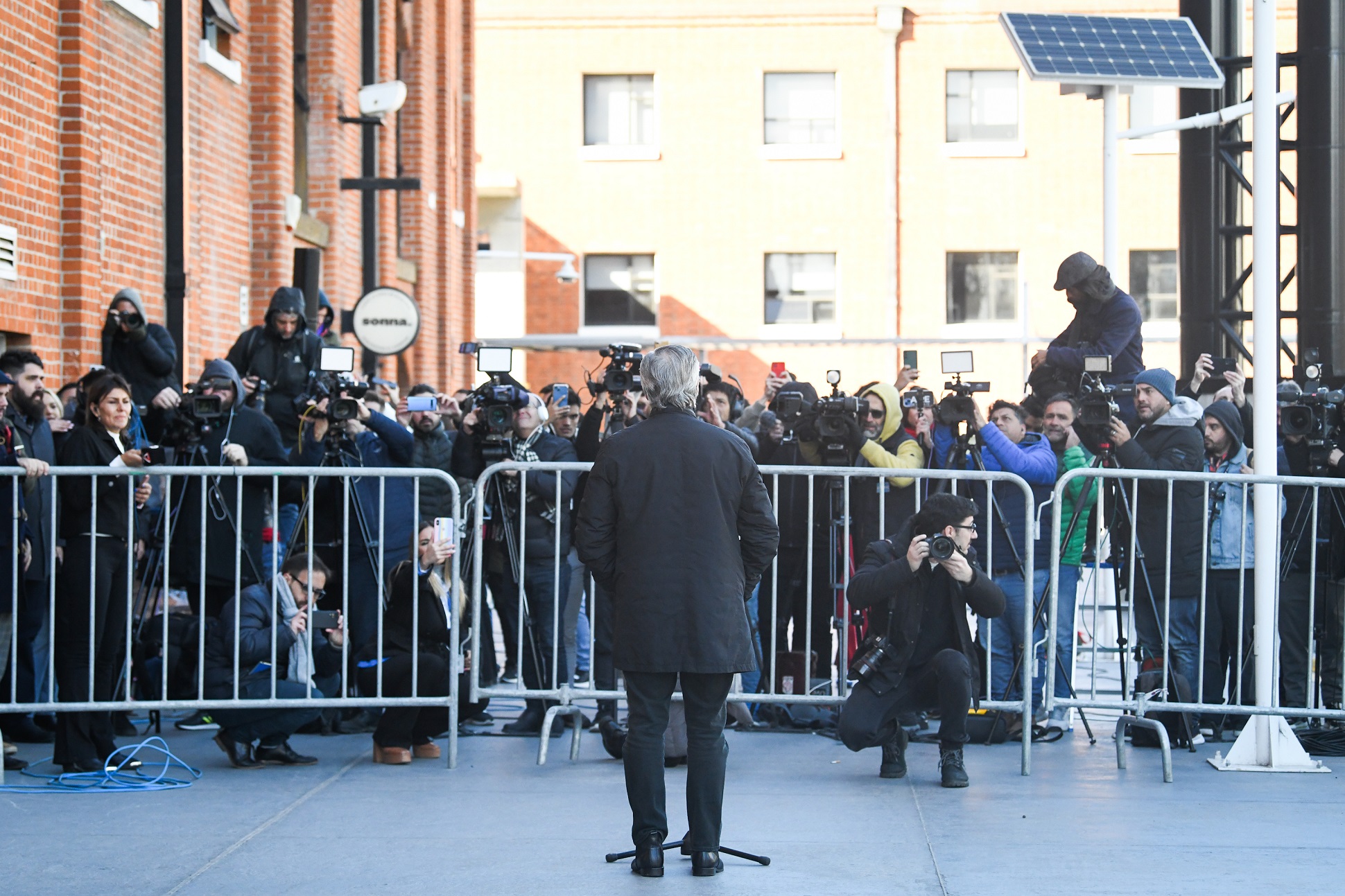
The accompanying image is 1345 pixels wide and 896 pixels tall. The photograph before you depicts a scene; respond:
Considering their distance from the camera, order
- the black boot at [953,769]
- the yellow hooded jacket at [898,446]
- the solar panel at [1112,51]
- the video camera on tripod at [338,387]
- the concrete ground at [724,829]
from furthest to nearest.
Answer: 1. the solar panel at [1112,51]
2. the yellow hooded jacket at [898,446]
3. the video camera on tripod at [338,387]
4. the black boot at [953,769]
5. the concrete ground at [724,829]

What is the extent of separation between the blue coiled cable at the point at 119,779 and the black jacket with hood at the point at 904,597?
10.3 ft

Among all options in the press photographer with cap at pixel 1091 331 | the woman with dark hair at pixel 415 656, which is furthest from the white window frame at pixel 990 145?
the woman with dark hair at pixel 415 656

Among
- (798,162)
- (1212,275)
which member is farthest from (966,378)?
(1212,275)

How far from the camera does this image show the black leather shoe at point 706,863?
5.77 metres

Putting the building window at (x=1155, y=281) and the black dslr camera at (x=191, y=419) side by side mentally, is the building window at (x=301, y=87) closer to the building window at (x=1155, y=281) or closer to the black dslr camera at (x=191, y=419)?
the black dslr camera at (x=191, y=419)

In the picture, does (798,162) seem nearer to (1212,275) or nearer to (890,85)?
(890,85)

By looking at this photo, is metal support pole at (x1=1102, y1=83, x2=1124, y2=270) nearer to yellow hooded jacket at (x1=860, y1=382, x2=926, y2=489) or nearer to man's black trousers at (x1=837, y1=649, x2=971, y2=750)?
yellow hooded jacket at (x1=860, y1=382, x2=926, y2=489)

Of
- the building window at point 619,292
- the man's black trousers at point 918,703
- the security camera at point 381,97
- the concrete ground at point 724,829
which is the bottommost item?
the concrete ground at point 724,829

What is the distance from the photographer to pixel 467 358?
74.0 feet

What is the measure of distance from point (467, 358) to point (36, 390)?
1452 centimetres

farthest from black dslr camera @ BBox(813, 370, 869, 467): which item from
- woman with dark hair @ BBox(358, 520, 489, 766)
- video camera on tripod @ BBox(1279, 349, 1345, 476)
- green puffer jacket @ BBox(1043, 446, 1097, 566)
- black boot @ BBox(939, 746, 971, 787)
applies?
video camera on tripod @ BBox(1279, 349, 1345, 476)

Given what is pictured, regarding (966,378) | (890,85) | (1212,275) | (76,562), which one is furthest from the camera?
(890,85)

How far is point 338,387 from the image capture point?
866 cm

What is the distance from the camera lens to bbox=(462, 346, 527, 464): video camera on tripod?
27.9 feet
